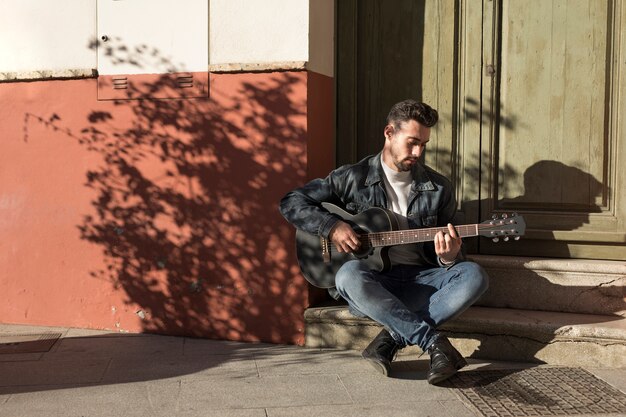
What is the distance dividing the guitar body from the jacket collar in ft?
0.79

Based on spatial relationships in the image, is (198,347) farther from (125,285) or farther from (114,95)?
(114,95)

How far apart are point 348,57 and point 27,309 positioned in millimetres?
3173

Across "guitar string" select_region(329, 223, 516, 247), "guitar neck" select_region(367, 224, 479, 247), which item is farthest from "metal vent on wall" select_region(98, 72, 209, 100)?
"guitar neck" select_region(367, 224, 479, 247)

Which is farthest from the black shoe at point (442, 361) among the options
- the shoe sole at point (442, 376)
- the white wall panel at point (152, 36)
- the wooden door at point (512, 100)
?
the white wall panel at point (152, 36)

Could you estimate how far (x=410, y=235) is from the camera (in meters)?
5.27

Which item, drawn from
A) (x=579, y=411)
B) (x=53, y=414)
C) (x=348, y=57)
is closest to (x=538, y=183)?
(x=348, y=57)

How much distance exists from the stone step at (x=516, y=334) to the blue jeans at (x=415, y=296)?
14.0 inches

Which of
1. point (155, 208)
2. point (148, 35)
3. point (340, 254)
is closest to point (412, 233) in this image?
point (340, 254)

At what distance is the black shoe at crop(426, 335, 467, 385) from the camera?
4926 millimetres

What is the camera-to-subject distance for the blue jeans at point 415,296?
5160mm

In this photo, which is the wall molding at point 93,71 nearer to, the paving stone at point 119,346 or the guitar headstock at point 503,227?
the guitar headstock at point 503,227

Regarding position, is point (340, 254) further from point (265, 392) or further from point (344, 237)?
point (265, 392)

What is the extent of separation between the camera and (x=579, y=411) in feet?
14.8

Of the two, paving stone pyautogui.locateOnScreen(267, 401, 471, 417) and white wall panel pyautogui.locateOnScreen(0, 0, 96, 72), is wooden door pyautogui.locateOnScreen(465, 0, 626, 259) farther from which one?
white wall panel pyautogui.locateOnScreen(0, 0, 96, 72)
